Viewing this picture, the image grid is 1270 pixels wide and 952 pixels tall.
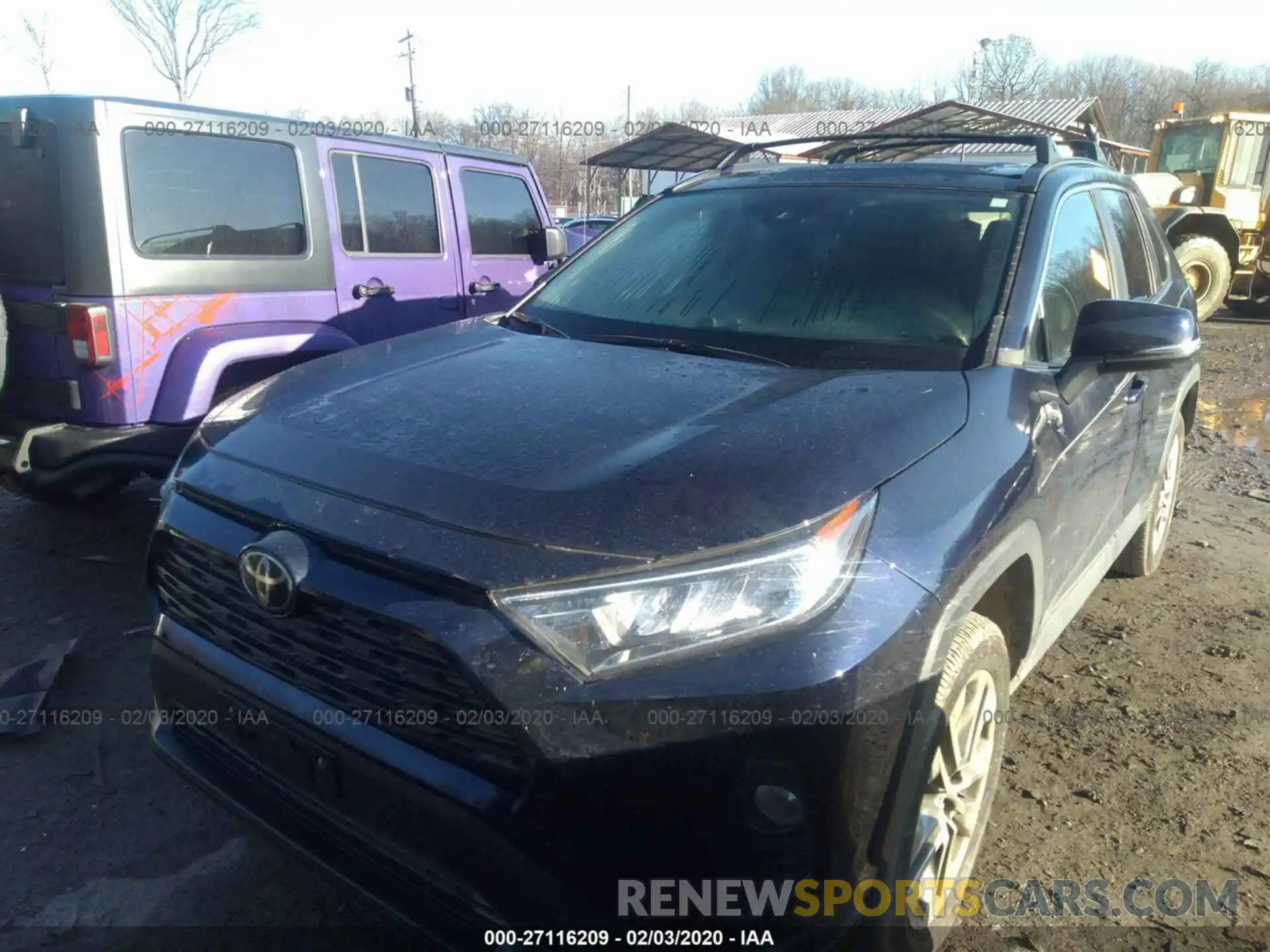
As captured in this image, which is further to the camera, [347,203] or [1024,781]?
[347,203]

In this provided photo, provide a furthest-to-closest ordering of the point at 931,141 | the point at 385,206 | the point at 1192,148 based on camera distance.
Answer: the point at 1192,148
the point at 385,206
the point at 931,141

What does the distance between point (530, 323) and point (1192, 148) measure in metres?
14.7

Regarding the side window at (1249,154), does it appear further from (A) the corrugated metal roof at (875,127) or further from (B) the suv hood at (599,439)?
(B) the suv hood at (599,439)

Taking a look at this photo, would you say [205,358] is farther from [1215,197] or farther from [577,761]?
[1215,197]

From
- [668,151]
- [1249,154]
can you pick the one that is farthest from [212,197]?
[668,151]

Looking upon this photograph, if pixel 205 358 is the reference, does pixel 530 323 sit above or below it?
above

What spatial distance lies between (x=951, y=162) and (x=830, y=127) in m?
26.3

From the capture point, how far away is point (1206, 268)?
13039 mm

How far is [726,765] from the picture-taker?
60.4 inches

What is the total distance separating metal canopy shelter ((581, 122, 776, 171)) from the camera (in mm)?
19359

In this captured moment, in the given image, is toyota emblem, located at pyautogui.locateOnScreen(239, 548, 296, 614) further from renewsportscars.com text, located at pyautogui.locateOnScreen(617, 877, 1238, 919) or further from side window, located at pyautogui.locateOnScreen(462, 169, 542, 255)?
side window, located at pyautogui.locateOnScreen(462, 169, 542, 255)

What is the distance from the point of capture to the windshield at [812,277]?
2486 mm

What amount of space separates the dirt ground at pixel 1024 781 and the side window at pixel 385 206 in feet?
6.51

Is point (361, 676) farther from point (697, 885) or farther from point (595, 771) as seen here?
point (697, 885)
